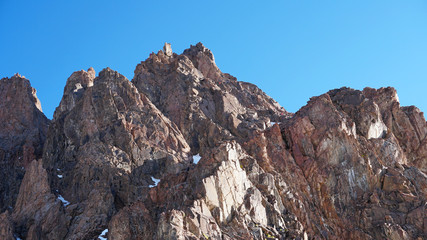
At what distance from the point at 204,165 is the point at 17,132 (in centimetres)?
5764

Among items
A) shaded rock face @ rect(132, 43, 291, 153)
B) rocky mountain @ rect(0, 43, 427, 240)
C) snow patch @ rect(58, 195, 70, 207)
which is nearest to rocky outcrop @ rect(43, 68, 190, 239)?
rocky mountain @ rect(0, 43, 427, 240)

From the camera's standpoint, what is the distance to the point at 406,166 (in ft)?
273

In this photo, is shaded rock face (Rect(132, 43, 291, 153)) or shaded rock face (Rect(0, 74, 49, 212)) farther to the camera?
shaded rock face (Rect(132, 43, 291, 153))

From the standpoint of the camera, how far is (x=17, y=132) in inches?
4353

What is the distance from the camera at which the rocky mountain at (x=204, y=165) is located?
215 feet

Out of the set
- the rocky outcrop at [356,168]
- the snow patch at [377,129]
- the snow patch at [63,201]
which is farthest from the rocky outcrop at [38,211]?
the snow patch at [377,129]

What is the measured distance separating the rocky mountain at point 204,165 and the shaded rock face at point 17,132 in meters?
0.29

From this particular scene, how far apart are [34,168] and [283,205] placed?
39829 millimetres

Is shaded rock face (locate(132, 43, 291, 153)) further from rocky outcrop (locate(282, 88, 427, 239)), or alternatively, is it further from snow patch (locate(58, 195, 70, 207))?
snow patch (locate(58, 195, 70, 207))

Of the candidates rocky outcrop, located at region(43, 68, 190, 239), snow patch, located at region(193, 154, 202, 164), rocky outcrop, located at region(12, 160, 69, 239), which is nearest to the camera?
rocky outcrop, located at region(12, 160, 69, 239)

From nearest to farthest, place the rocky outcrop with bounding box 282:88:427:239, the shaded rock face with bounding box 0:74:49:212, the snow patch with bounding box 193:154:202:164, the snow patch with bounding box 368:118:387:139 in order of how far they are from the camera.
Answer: the rocky outcrop with bounding box 282:88:427:239
the snow patch with bounding box 368:118:387:139
the snow patch with bounding box 193:154:202:164
the shaded rock face with bounding box 0:74:49:212

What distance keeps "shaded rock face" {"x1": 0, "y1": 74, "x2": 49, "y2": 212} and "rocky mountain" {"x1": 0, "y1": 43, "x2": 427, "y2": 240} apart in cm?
29

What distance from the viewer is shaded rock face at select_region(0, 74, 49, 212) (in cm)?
9744

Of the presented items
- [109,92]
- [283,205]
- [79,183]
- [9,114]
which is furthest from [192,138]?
[9,114]
